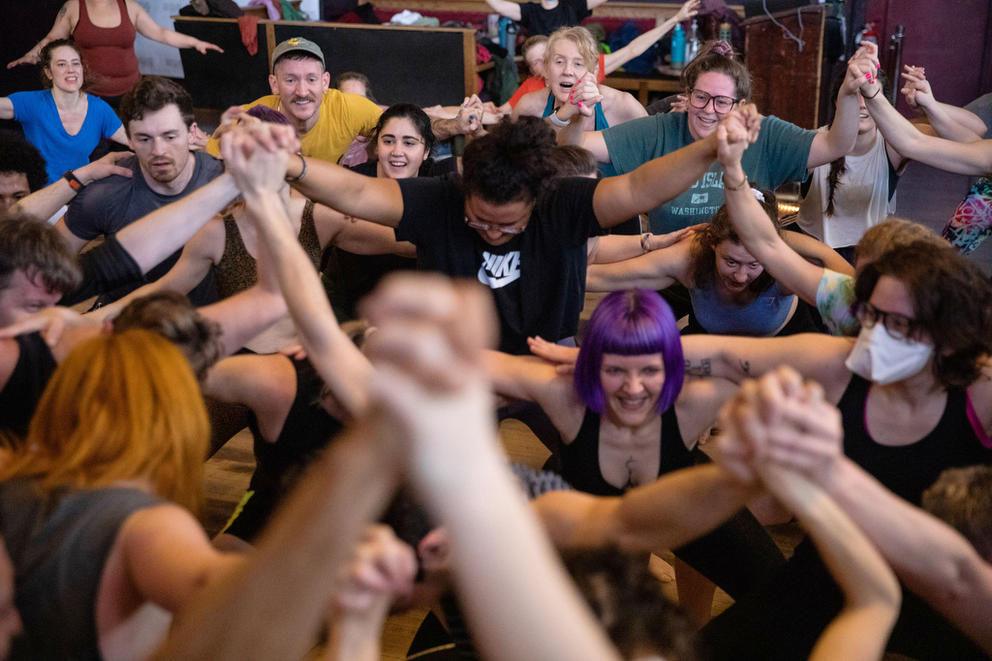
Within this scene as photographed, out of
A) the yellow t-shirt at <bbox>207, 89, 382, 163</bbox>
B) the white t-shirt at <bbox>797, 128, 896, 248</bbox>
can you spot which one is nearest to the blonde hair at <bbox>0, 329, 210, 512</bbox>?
the yellow t-shirt at <bbox>207, 89, 382, 163</bbox>

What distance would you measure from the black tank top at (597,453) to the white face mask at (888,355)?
1.41ft

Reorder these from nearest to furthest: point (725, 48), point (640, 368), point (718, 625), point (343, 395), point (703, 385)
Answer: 1. point (343, 395)
2. point (718, 625)
3. point (640, 368)
4. point (703, 385)
5. point (725, 48)

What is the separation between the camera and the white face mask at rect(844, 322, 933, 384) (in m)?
1.70

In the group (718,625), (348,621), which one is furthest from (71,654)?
(718,625)

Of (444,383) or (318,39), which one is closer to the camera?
(444,383)

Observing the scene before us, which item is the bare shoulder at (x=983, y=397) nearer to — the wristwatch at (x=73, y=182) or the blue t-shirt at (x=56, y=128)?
the wristwatch at (x=73, y=182)

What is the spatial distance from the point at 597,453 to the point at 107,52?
5.15 metres

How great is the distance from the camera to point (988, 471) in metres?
1.36

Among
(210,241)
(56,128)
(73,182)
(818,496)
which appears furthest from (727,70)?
(56,128)

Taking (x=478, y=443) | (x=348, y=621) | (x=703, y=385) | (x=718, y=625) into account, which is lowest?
(x=718, y=625)

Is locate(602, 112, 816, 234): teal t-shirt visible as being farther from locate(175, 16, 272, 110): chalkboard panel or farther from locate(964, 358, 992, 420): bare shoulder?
locate(175, 16, 272, 110): chalkboard panel

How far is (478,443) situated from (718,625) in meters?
1.28

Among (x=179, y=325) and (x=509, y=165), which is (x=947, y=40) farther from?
(x=179, y=325)

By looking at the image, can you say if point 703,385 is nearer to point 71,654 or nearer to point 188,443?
point 188,443
